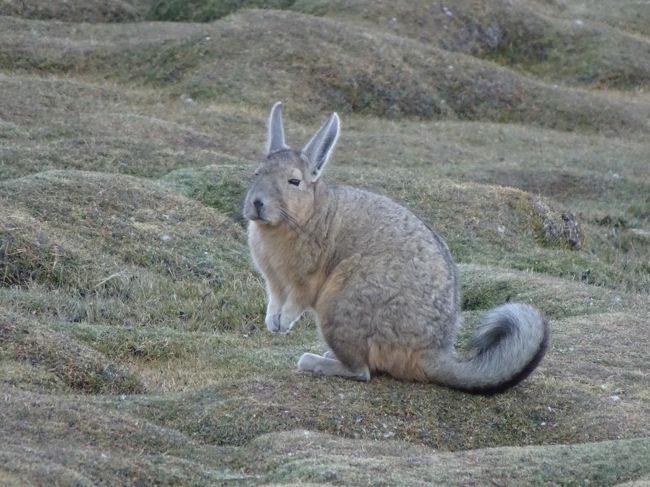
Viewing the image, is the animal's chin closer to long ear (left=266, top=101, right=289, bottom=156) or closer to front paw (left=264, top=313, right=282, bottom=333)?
long ear (left=266, top=101, right=289, bottom=156)

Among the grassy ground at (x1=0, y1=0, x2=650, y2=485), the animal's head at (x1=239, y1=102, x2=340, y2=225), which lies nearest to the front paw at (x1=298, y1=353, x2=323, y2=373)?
the grassy ground at (x1=0, y1=0, x2=650, y2=485)

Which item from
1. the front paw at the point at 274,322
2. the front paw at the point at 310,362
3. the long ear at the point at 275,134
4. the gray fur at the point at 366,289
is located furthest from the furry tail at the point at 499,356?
the long ear at the point at 275,134

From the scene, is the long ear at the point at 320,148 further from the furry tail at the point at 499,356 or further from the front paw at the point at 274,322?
the furry tail at the point at 499,356

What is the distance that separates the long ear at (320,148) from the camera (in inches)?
431

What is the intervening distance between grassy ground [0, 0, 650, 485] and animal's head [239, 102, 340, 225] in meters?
1.43

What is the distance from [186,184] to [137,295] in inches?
191

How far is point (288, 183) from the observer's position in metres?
10.8

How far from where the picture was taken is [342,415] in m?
10.1

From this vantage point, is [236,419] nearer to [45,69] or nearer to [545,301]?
[545,301]

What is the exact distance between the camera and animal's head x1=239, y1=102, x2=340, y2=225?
1059 centimetres

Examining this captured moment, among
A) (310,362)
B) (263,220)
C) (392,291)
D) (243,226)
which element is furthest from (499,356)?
(243,226)

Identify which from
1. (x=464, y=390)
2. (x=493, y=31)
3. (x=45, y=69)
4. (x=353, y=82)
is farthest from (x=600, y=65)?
(x=464, y=390)

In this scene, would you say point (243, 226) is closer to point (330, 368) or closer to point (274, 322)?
point (274, 322)

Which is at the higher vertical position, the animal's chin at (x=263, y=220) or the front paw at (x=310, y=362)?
the animal's chin at (x=263, y=220)
